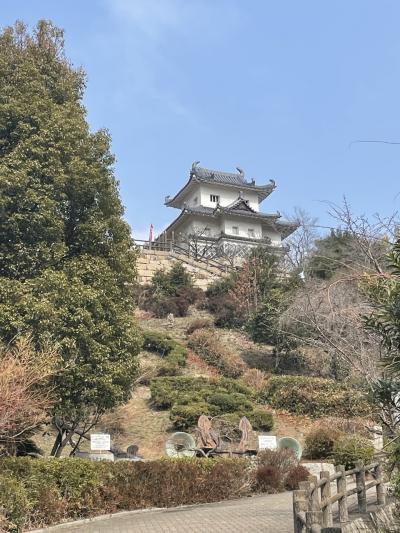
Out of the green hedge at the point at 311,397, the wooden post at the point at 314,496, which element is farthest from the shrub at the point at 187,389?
the wooden post at the point at 314,496

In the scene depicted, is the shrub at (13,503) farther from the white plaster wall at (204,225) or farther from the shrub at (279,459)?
the white plaster wall at (204,225)

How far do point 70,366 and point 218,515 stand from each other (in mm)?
4218

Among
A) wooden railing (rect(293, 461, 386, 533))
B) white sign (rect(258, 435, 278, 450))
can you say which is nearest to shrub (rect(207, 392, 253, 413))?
white sign (rect(258, 435, 278, 450))

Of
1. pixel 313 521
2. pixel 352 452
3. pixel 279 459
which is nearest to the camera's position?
pixel 313 521

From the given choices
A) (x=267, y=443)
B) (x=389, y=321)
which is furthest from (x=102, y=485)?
(x=389, y=321)

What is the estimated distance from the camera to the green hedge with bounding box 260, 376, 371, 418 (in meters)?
20.5

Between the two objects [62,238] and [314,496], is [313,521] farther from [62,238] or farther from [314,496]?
[62,238]

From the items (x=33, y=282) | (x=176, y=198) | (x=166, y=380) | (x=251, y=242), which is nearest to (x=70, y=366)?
(x=33, y=282)

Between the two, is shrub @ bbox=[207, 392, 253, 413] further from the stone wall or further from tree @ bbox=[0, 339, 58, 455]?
the stone wall

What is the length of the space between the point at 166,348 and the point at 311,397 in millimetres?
7942

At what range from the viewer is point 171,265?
3862cm

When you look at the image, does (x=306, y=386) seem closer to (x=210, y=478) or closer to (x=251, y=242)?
(x=210, y=478)

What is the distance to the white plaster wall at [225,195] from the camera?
2004 inches

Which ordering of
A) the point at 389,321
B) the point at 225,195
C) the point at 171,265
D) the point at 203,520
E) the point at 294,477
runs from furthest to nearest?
the point at 225,195, the point at 171,265, the point at 294,477, the point at 203,520, the point at 389,321
